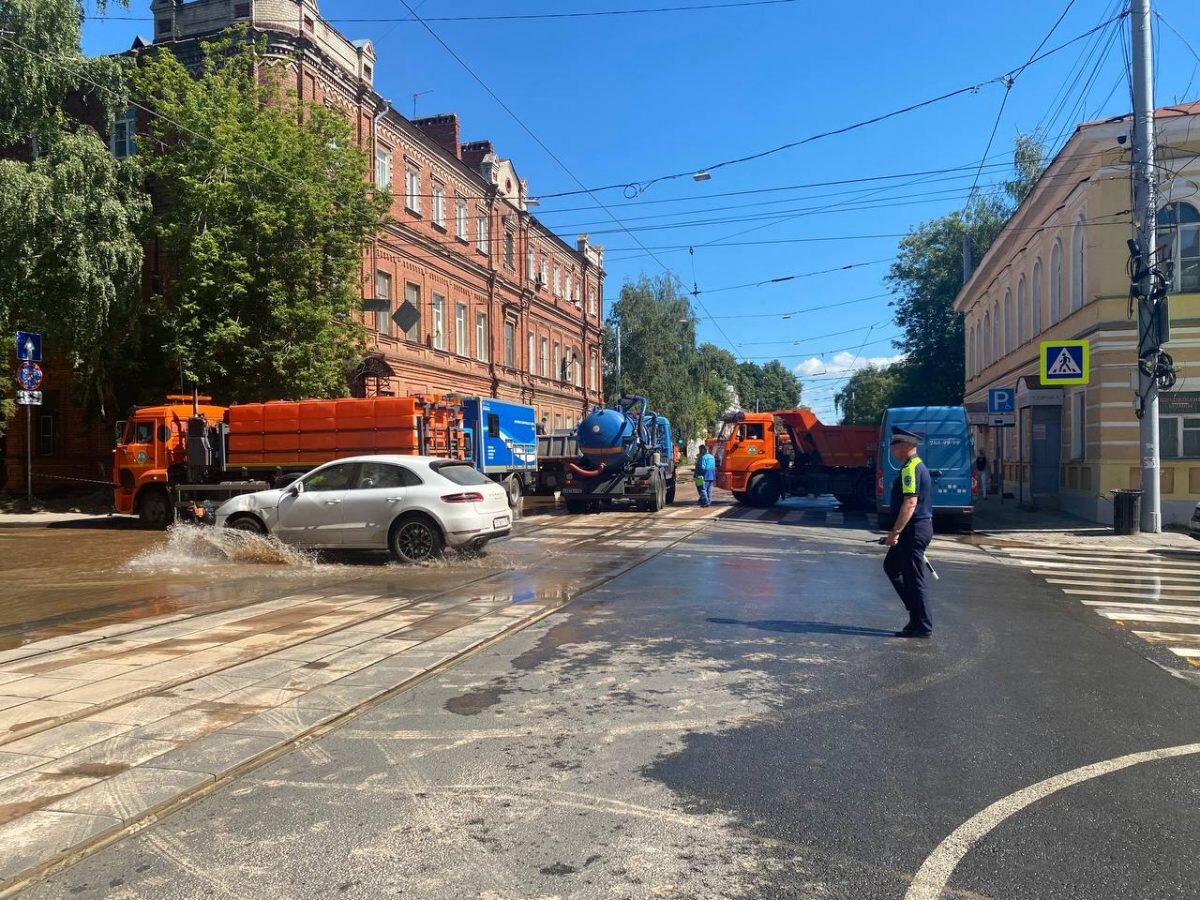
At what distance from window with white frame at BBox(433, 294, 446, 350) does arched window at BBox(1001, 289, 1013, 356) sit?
20.9 m

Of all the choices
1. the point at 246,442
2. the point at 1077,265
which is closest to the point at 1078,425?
the point at 1077,265

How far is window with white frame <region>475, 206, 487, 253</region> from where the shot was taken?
37312 millimetres

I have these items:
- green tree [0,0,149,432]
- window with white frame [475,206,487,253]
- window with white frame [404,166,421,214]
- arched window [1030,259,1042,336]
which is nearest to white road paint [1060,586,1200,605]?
arched window [1030,259,1042,336]

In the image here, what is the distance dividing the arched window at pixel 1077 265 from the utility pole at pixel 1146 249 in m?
4.08

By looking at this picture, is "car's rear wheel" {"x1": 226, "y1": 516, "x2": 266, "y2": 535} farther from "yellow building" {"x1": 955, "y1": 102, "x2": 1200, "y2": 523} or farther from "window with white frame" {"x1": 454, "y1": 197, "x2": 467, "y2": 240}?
"window with white frame" {"x1": 454, "y1": 197, "x2": 467, "y2": 240}

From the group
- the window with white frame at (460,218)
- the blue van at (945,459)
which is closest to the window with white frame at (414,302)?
the window with white frame at (460,218)

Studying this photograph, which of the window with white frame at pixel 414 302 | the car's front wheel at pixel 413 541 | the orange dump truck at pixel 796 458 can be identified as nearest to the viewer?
the car's front wheel at pixel 413 541

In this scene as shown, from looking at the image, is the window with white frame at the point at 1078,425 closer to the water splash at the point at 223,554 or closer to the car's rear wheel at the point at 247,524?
the water splash at the point at 223,554

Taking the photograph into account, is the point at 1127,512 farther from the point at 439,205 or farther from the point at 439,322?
the point at 439,205

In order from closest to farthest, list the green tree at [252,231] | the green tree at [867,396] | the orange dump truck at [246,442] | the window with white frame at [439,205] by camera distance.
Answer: the orange dump truck at [246,442]
the green tree at [252,231]
the window with white frame at [439,205]
the green tree at [867,396]

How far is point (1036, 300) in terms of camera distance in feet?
90.9

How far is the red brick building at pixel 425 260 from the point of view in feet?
86.0

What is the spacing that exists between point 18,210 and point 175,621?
17636 mm

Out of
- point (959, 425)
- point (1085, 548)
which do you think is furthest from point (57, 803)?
point (959, 425)
